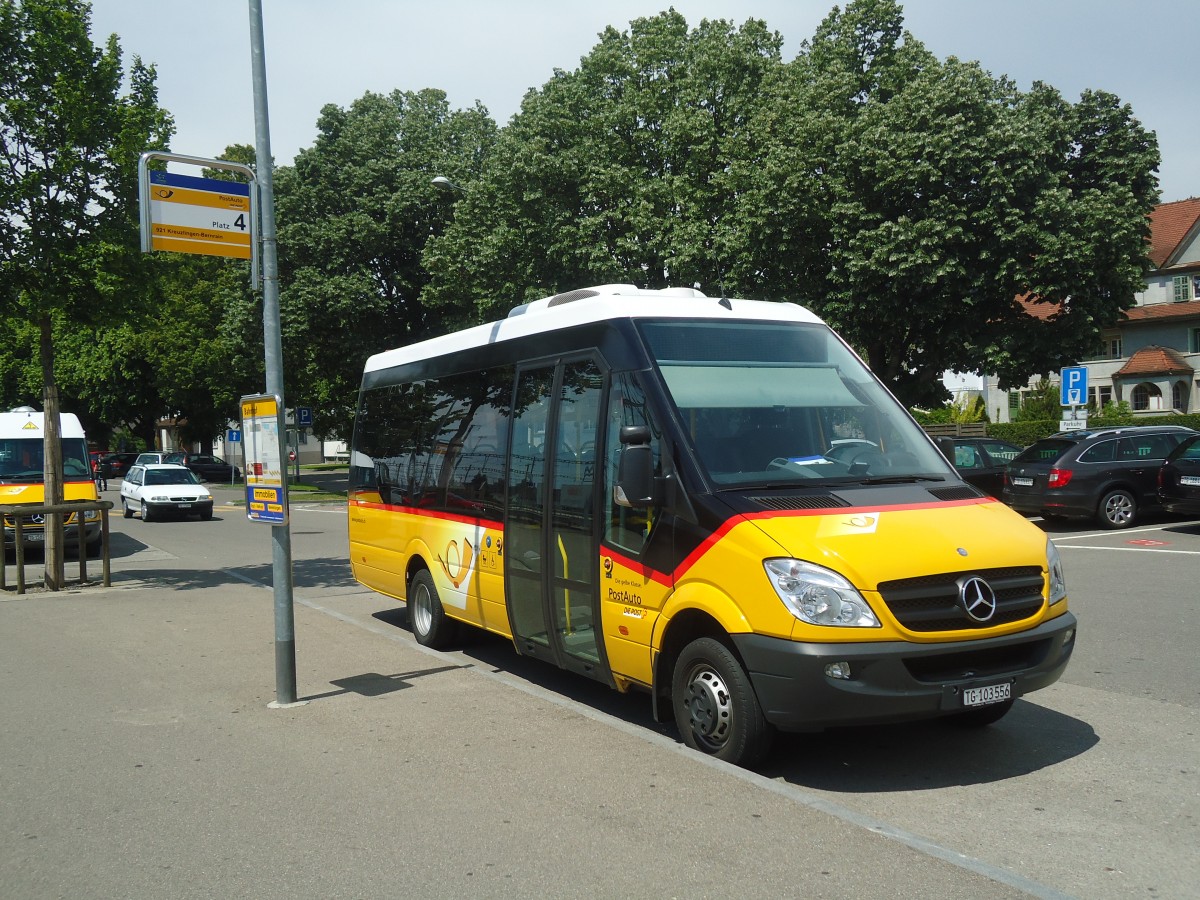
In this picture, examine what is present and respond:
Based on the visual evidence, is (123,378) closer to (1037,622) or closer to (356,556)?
(356,556)

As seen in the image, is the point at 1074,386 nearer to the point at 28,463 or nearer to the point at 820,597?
the point at 820,597

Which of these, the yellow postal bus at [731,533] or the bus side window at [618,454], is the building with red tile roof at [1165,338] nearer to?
the yellow postal bus at [731,533]

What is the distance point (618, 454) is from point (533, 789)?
209 centimetres

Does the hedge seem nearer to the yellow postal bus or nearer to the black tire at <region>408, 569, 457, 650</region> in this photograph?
the black tire at <region>408, 569, 457, 650</region>

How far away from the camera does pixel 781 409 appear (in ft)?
20.3

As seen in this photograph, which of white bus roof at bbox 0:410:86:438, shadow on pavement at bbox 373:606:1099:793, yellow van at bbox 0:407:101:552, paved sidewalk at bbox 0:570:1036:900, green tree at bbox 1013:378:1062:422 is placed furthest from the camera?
green tree at bbox 1013:378:1062:422

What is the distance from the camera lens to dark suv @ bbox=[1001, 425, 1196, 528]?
702 inches

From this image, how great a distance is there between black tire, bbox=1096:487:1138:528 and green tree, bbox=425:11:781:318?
36.1 feet

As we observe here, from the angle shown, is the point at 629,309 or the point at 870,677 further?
Answer: the point at 629,309

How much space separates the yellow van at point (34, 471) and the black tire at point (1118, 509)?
55.6 ft

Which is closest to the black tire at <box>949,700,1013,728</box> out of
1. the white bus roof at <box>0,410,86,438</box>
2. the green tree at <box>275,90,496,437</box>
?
the white bus roof at <box>0,410,86,438</box>

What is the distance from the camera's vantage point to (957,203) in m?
23.7

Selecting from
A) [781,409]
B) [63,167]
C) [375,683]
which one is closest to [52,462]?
[63,167]

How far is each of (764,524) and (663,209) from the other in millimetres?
22838
